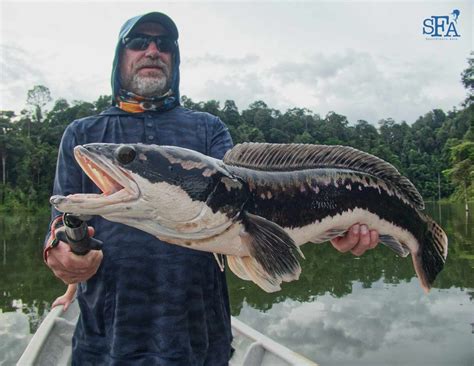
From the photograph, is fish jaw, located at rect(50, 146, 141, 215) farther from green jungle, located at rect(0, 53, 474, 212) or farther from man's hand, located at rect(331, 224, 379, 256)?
green jungle, located at rect(0, 53, 474, 212)

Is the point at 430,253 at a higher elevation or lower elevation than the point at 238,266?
lower

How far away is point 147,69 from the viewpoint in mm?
3199

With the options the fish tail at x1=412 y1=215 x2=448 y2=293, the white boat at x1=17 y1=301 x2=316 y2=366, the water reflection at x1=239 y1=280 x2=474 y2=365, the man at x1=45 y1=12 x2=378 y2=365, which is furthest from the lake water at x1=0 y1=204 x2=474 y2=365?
the man at x1=45 y1=12 x2=378 y2=365

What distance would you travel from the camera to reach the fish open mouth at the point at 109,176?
2219mm

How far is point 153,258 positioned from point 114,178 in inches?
28.3

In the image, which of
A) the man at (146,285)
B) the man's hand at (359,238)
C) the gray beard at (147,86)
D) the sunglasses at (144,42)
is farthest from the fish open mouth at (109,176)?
the man's hand at (359,238)

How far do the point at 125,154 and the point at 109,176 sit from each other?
0.14 meters

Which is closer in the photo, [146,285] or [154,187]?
[154,187]

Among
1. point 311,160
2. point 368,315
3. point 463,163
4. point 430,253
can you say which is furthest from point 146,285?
point 463,163

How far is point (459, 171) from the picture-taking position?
109ft

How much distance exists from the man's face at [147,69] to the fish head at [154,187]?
35.8 inches

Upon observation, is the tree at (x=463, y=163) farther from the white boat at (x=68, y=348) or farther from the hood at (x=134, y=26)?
the hood at (x=134, y=26)

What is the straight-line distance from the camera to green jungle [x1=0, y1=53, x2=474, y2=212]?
147 ft

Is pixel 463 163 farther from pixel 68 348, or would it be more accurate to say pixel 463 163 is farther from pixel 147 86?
pixel 147 86
